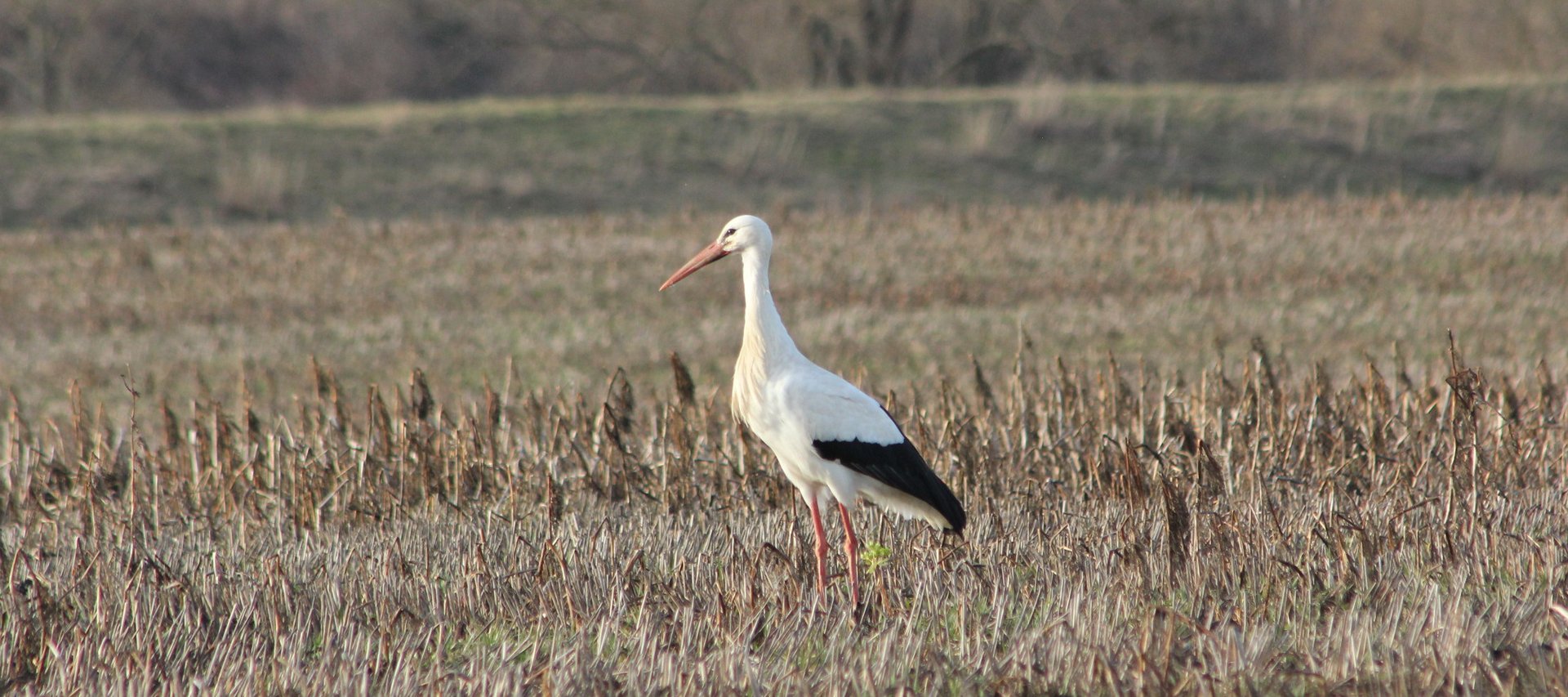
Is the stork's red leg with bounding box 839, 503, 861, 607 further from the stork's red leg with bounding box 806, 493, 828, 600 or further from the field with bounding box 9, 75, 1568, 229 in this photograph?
the field with bounding box 9, 75, 1568, 229

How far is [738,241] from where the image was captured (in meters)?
5.42

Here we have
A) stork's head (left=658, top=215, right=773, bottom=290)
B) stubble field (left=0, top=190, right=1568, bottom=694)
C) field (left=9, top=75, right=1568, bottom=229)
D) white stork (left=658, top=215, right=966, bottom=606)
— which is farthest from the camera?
field (left=9, top=75, right=1568, bottom=229)

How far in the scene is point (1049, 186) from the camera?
917 inches

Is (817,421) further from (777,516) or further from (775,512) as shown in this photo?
(775,512)

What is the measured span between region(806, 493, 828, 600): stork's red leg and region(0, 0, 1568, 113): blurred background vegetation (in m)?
31.7

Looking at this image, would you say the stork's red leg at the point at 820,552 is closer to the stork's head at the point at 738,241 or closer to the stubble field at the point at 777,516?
the stubble field at the point at 777,516

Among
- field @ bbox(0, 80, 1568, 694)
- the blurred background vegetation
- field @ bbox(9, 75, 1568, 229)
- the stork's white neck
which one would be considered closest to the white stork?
the stork's white neck

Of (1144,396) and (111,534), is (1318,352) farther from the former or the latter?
(111,534)

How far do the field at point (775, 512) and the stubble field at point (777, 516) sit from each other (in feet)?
0.07

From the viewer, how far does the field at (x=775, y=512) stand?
160 inches

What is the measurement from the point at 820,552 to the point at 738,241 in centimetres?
109

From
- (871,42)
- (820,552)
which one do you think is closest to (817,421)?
(820,552)

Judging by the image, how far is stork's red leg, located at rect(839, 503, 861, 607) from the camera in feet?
16.4

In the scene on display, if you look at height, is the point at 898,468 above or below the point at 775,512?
above
